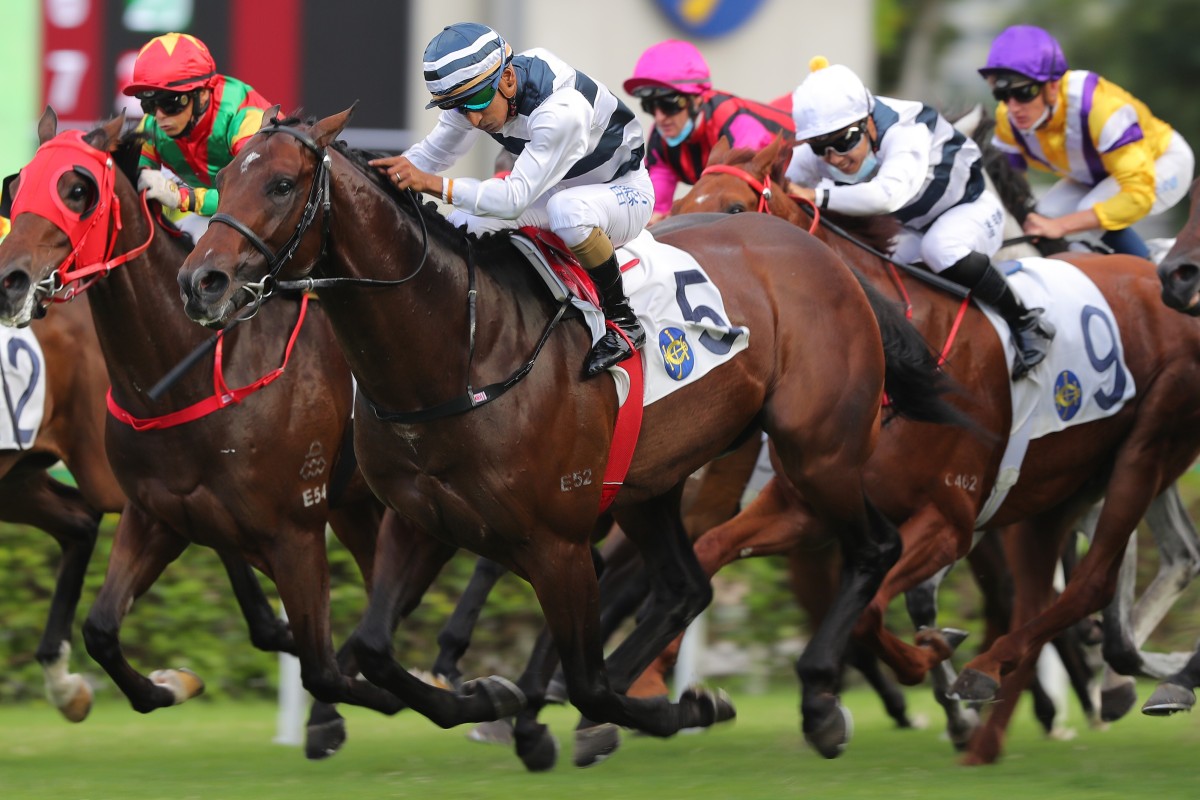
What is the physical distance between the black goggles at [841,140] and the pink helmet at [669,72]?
66 cm

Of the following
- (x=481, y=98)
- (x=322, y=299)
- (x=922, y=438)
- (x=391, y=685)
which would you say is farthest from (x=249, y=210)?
(x=922, y=438)

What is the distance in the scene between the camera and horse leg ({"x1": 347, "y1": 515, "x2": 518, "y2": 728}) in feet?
16.9

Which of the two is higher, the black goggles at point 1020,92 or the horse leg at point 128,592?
the black goggles at point 1020,92

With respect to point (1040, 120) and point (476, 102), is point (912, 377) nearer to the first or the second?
point (1040, 120)

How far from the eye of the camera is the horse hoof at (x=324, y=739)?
6.08 metres

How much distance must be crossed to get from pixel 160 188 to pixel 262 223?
119 centimetres

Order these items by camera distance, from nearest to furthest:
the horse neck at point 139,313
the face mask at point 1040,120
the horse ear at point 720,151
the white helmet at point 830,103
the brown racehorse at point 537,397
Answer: the brown racehorse at point 537,397
the horse neck at point 139,313
the white helmet at point 830,103
the horse ear at point 720,151
the face mask at point 1040,120

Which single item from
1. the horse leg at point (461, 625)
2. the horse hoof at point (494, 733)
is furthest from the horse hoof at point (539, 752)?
the horse hoof at point (494, 733)

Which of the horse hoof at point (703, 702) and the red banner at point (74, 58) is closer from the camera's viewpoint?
the horse hoof at point (703, 702)

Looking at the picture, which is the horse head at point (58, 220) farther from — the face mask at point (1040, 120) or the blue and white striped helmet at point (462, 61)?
the face mask at point (1040, 120)

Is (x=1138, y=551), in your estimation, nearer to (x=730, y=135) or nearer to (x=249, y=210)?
(x=730, y=135)

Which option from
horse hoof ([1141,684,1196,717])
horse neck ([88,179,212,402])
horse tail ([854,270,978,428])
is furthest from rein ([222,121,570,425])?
horse hoof ([1141,684,1196,717])

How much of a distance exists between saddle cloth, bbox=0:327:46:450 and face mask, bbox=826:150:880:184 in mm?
2795

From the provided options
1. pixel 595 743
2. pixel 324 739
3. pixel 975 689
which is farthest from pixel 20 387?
pixel 975 689
